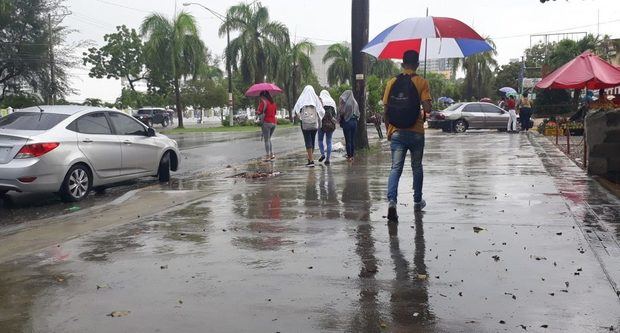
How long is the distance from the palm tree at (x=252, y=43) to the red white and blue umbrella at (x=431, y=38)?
40.8 m

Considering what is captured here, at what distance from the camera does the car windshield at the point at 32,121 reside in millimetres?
9422

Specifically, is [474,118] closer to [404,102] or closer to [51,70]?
[404,102]

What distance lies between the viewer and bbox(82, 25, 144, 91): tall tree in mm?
71688

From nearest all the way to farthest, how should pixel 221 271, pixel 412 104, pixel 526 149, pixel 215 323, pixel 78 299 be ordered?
pixel 215 323
pixel 78 299
pixel 221 271
pixel 412 104
pixel 526 149

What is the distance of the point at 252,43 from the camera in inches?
1996

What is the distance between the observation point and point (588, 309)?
4137 mm

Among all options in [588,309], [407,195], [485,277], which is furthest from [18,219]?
[588,309]

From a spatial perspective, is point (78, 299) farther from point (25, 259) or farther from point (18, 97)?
point (18, 97)

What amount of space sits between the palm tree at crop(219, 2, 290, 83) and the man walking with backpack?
4399cm

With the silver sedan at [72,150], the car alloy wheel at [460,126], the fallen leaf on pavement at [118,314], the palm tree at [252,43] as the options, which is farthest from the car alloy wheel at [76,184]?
the palm tree at [252,43]

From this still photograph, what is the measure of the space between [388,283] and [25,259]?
11.0 ft

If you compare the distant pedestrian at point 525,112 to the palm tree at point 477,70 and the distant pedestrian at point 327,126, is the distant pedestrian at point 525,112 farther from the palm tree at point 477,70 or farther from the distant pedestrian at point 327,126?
the palm tree at point 477,70

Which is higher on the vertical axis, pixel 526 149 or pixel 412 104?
pixel 412 104

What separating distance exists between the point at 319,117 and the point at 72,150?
18.6ft
